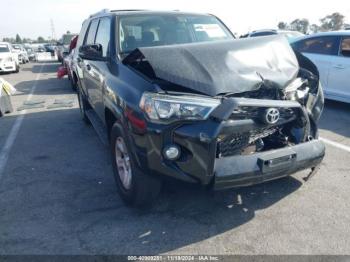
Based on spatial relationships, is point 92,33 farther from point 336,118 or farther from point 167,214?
point 336,118

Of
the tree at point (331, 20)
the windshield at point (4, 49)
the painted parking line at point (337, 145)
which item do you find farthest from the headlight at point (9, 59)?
the tree at point (331, 20)

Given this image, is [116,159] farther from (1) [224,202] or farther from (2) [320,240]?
(2) [320,240]

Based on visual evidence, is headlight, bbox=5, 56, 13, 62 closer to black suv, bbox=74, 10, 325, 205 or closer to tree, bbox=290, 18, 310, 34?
black suv, bbox=74, 10, 325, 205

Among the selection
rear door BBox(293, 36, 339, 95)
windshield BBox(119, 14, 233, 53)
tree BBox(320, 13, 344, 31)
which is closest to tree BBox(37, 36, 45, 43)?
tree BBox(320, 13, 344, 31)

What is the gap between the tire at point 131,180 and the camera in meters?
3.04

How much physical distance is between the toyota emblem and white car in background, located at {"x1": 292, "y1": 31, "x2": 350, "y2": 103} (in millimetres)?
4872

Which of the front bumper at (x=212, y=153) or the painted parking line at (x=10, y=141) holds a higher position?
the front bumper at (x=212, y=153)

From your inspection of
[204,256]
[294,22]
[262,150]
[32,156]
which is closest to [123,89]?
[262,150]

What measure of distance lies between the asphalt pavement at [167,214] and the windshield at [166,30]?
170 cm

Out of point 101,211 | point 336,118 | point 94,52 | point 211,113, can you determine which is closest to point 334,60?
point 336,118

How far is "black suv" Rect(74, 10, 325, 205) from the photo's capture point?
2689 mm

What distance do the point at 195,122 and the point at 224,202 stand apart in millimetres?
1193

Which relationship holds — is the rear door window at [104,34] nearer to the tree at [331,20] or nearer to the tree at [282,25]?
the tree at [282,25]

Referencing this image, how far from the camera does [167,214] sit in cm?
331
